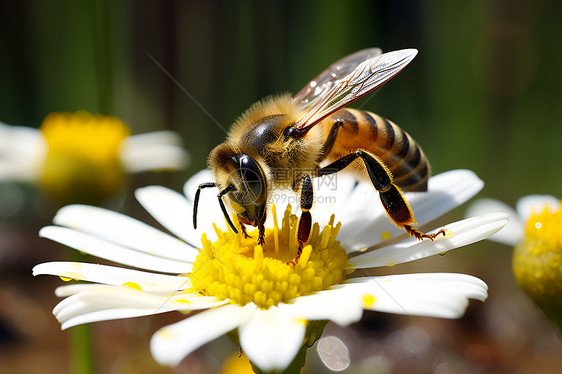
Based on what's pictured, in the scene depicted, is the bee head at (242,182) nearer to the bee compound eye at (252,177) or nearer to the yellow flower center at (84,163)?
the bee compound eye at (252,177)

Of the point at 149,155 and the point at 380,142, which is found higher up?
the point at 380,142

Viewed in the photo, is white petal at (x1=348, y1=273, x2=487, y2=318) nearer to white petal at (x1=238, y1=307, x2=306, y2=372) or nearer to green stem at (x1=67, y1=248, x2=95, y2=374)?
white petal at (x1=238, y1=307, x2=306, y2=372)

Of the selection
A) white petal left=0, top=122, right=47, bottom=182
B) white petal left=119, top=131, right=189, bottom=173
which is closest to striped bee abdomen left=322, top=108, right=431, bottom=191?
white petal left=119, top=131, right=189, bottom=173

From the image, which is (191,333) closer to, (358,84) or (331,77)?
(358,84)

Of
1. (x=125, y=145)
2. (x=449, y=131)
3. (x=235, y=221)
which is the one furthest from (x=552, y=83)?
(x=235, y=221)

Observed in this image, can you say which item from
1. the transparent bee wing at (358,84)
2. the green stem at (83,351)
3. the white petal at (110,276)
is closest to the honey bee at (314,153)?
the transparent bee wing at (358,84)

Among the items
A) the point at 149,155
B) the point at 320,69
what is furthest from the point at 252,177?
the point at 320,69

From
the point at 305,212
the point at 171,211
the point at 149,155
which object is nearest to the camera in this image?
the point at 305,212
